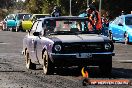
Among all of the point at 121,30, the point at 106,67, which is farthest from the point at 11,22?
the point at 106,67

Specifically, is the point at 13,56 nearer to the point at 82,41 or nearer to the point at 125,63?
the point at 125,63

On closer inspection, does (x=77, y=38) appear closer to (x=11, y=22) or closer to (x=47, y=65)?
(x=47, y=65)

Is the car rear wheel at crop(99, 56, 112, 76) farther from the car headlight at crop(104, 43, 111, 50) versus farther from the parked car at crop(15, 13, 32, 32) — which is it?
the parked car at crop(15, 13, 32, 32)

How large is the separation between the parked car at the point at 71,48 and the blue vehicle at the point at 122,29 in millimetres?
11839

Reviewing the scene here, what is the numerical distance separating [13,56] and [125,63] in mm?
4357

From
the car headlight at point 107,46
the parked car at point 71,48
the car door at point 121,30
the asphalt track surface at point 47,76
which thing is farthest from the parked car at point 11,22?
the car headlight at point 107,46

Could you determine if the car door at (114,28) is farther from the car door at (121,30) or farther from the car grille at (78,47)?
the car grille at (78,47)

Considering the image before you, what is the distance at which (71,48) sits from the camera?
11273 mm

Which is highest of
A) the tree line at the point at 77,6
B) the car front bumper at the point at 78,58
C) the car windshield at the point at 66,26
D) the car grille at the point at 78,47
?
the tree line at the point at 77,6

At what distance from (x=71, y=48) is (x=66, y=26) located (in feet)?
4.78

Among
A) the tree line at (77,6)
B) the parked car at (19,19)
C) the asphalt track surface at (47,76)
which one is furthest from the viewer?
the tree line at (77,6)

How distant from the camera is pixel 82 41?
1130 centimetres

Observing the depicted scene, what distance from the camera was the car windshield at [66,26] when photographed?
12414 millimetres

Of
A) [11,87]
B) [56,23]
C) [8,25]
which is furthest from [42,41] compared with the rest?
[8,25]
